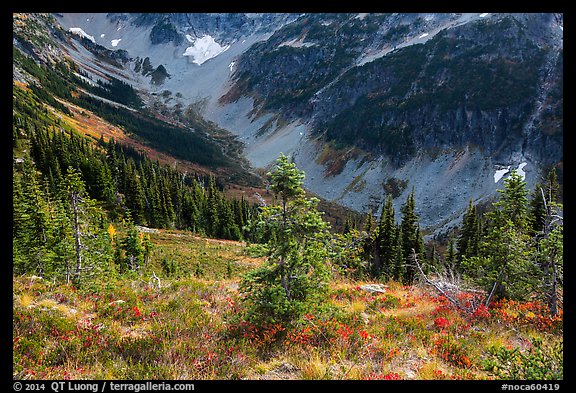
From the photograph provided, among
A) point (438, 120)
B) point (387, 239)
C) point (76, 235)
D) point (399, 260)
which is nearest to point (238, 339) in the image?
point (76, 235)

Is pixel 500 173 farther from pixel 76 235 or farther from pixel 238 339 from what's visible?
pixel 76 235

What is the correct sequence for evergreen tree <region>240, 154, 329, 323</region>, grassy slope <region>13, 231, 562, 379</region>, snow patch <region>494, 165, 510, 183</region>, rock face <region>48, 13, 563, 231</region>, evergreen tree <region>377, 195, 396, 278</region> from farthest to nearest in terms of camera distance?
rock face <region>48, 13, 563, 231</region> → snow patch <region>494, 165, 510, 183</region> → evergreen tree <region>377, 195, 396, 278</region> → evergreen tree <region>240, 154, 329, 323</region> → grassy slope <region>13, 231, 562, 379</region>

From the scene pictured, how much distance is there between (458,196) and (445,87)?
199 feet

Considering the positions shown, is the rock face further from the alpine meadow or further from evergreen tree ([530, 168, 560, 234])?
evergreen tree ([530, 168, 560, 234])

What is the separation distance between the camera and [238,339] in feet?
21.0

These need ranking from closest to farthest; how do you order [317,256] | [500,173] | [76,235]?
1. [317,256]
2. [76,235]
3. [500,173]

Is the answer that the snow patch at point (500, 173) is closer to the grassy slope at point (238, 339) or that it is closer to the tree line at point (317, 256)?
the tree line at point (317, 256)

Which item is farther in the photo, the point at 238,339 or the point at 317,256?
the point at 317,256

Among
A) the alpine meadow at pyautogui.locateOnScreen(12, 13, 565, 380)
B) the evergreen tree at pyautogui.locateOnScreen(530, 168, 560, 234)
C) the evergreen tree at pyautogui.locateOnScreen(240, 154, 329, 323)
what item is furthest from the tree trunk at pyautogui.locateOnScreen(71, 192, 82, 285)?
the evergreen tree at pyautogui.locateOnScreen(530, 168, 560, 234)

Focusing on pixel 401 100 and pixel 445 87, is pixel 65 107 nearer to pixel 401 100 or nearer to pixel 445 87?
pixel 401 100

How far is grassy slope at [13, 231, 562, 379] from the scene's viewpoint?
526cm

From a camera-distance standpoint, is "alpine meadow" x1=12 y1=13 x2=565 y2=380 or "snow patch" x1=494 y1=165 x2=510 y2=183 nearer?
"alpine meadow" x1=12 y1=13 x2=565 y2=380
